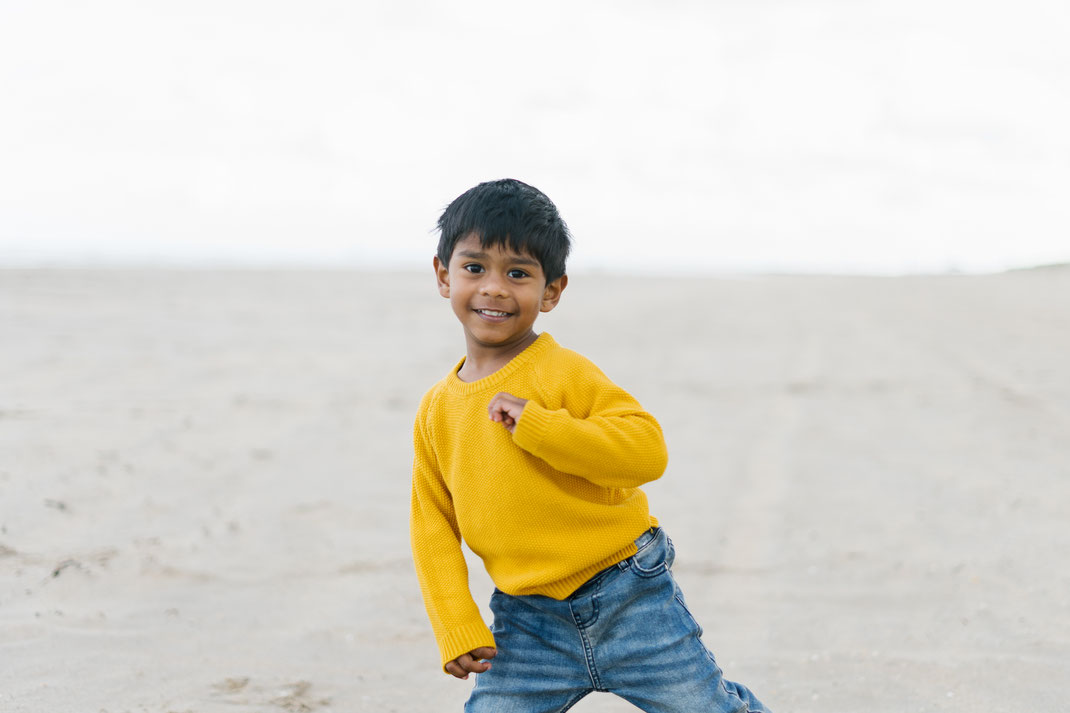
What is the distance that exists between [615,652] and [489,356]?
0.67 meters

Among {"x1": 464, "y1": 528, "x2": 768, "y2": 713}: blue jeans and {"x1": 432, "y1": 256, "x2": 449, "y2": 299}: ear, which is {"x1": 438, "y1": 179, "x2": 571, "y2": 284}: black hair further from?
{"x1": 464, "y1": 528, "x2": 768, "y2": 713}: blue jeans

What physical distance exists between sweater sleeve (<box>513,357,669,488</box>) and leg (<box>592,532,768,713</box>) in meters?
0.24

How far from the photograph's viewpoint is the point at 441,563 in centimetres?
205

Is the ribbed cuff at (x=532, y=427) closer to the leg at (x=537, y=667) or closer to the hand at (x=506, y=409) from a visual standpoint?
the hand at (x=506, y=409)

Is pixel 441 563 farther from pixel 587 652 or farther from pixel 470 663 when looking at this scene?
pixel 587 652

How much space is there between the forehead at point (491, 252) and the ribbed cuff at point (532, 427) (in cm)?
32

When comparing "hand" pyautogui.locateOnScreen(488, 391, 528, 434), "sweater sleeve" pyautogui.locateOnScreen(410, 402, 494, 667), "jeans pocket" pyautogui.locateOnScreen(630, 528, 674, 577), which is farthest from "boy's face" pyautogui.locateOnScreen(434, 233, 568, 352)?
"jeans pocket" pyautogui.locateOnScreen(630, 528, 674, 577)

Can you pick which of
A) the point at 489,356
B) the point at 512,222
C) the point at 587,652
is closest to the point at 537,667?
the point at 587,652

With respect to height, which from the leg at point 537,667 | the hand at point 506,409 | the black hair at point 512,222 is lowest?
the leg at point 537,667

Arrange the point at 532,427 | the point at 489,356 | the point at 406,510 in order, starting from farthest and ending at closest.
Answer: the point at 406,510
the point at 489,356
the point at 532,427

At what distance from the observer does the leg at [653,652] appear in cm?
190

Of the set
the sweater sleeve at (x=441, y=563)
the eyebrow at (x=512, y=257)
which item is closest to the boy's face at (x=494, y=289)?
the eyebrow at (x=512, y=257)

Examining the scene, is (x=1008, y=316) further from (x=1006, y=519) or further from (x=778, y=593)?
(x=778, y=593)

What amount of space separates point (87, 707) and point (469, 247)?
5.77 ft
